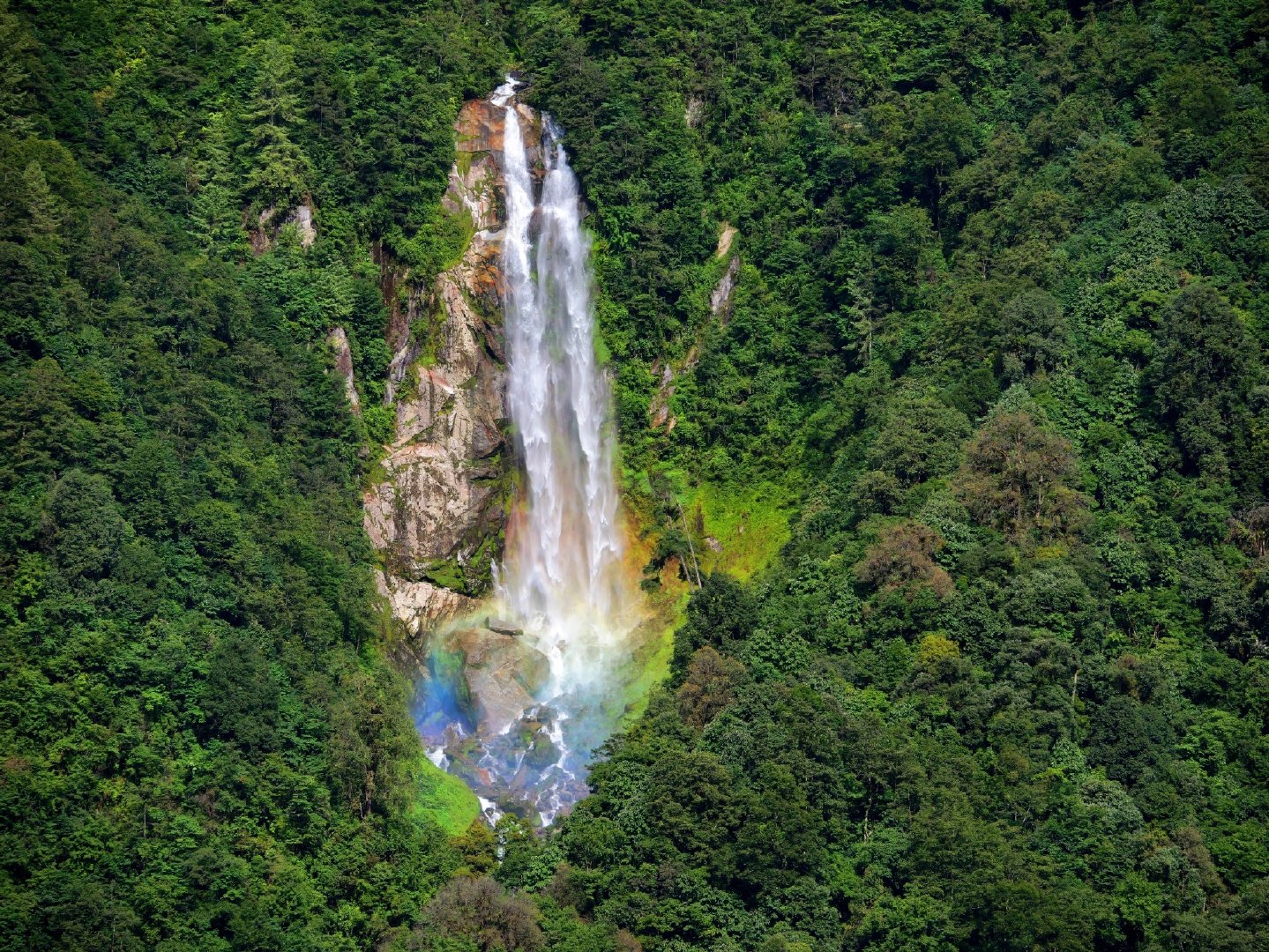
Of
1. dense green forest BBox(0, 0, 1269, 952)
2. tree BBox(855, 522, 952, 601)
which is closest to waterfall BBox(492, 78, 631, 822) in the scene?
dense green forest BBox(0, 0, 1269, 952)

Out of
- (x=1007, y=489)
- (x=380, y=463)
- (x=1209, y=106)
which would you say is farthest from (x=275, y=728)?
(x=1209, y=106)

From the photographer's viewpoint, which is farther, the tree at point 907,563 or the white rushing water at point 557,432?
the white rushing water at point 557,432

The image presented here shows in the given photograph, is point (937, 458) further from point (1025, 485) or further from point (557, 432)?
point (557, 432)

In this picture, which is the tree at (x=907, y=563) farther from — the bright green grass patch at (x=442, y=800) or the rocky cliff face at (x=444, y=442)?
the rocky cliff face at (x=444, y=442)

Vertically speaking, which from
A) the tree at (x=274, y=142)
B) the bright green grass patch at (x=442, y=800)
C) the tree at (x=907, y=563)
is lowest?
the bright green grass patch at (x=442, y=800)

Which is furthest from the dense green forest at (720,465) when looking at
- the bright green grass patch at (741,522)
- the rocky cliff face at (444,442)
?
the rocky cliff face at (444,442)

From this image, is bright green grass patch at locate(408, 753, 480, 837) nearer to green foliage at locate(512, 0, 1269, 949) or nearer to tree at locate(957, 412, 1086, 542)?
green foliage at locate(512, 0, 1269, 949)

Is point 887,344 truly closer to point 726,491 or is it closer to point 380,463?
point 726,491
